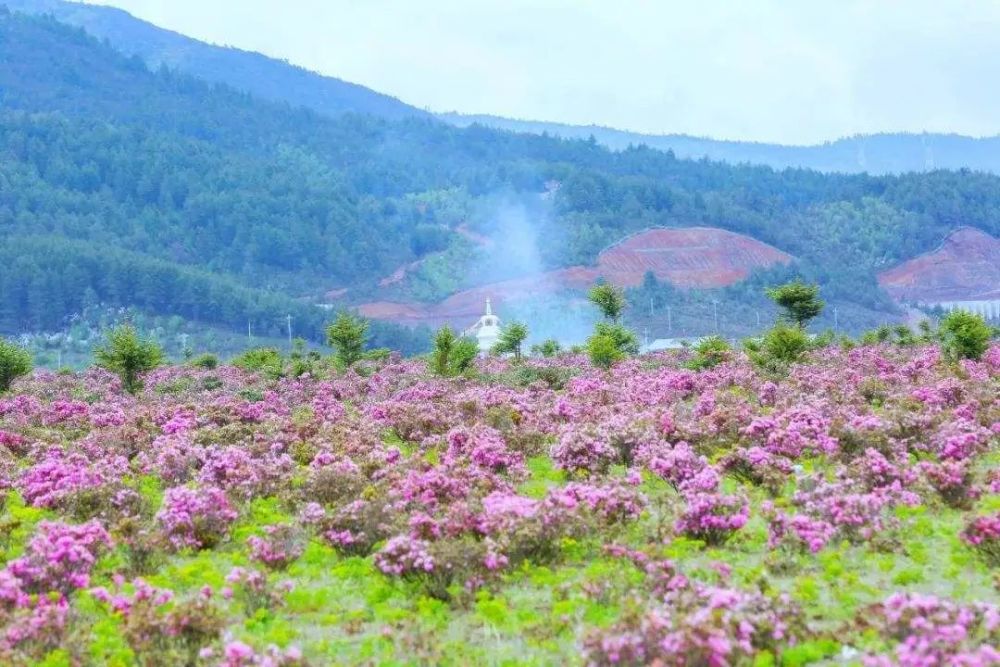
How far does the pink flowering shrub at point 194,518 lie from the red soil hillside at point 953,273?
15440 cm

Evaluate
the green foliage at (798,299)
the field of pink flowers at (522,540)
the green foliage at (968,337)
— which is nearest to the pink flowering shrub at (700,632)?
the field of pink flowers at (522,540)

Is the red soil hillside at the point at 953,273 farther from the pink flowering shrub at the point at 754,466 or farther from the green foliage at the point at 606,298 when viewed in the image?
the pink flowering shrub at the point at 754,466

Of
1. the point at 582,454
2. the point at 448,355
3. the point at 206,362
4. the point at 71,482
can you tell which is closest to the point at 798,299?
the point at 448,355

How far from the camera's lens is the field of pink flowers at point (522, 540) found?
25.6 ft

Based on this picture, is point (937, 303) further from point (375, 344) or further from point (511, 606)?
point (511, 606)

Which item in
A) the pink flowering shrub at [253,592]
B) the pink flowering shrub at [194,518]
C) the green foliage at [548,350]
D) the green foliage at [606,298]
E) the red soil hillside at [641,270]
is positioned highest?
the pink flowering shrub at [253,592]

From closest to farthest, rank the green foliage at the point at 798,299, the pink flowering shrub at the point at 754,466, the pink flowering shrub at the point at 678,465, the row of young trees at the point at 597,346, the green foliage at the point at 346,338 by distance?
the pink flowering shrub at the point at 678,465 < the pink flowering shrub at the point at 754,466 < the row of young trees at the point at 597,346 < the green foliage at the point at 346,338 < the green foliage at the point at 798,299

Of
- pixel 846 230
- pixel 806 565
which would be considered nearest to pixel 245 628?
pixel 806 565

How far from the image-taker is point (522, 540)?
406 inches

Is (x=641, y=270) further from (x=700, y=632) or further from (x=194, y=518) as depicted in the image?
(x=700, y=632)

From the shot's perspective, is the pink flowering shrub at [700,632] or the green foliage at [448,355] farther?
the green foliage at [448,355]

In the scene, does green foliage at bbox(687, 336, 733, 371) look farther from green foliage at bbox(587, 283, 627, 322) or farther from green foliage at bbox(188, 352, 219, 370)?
green foliage at bbox(188, 352, 219, 370)

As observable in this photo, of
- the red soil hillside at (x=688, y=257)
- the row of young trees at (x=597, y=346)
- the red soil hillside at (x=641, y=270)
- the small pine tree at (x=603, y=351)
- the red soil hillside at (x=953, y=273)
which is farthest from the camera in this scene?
the red soil hillside at (x=953, y=273)

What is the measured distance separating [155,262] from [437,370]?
101865 mm
